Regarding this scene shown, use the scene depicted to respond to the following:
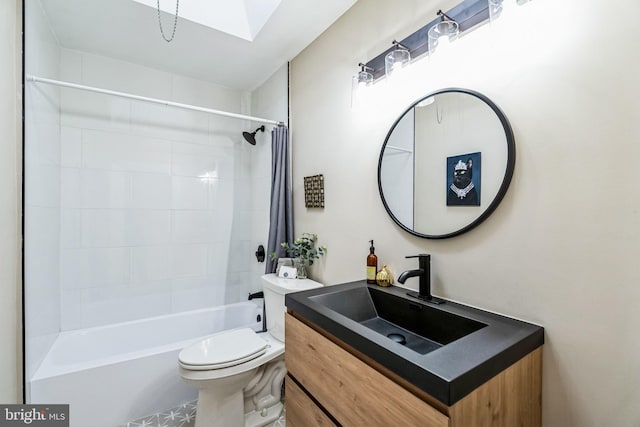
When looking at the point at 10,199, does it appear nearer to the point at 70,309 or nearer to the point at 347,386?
the point at 70,309

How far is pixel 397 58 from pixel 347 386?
1.37 meters

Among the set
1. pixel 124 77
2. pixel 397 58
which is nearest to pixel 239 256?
pixel 124 77

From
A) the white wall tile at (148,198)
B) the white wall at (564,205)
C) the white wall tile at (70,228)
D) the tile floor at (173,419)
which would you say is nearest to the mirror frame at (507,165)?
the white wall at (564,205)

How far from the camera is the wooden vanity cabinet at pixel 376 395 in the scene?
69 centimetres

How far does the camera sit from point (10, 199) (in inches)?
51.4

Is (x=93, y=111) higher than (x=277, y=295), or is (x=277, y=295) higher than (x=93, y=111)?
(x=93, y=111)

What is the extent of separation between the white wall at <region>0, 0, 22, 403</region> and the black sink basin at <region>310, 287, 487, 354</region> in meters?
1.36

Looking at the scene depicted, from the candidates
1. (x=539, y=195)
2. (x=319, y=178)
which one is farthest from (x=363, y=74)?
(x=539, y=195)

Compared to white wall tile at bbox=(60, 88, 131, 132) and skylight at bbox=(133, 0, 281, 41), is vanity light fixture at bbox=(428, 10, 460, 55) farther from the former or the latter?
white wall tile at bbox=(60, 88, 131, 132)

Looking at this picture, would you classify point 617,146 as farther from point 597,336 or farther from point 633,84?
point 597,336

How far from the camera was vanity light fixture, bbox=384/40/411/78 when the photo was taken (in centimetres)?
131

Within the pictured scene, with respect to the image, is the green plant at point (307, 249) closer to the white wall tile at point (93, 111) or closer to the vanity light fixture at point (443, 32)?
the vanity light fixture at point (443, 32)

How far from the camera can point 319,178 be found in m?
1.92

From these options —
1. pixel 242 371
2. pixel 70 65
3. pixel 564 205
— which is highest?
pixel 70 65
